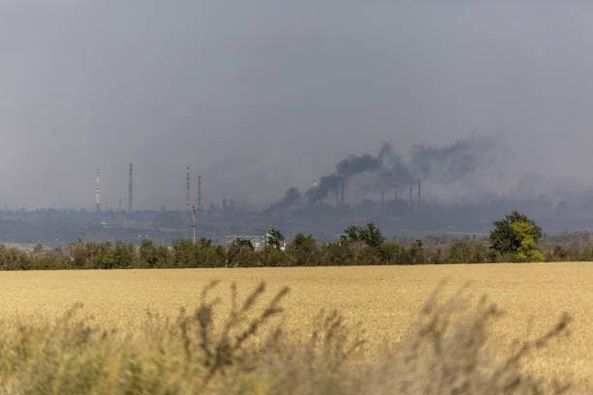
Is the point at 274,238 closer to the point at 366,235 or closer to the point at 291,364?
the point at 366,235

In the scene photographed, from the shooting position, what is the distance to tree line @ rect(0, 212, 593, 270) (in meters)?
61.9

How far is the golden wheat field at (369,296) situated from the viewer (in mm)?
17672

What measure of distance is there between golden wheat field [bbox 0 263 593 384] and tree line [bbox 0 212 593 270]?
10358 millimetres

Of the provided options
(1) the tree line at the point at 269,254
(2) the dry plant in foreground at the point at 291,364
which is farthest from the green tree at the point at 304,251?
(2) the dry plant in foreground at the point at 291,364

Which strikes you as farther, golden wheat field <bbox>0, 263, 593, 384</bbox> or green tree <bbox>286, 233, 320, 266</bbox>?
green tree <bbox>286, 233, 320, 266</bbox>

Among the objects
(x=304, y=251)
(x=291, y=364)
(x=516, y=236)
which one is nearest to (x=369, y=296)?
(x=291, y=364)

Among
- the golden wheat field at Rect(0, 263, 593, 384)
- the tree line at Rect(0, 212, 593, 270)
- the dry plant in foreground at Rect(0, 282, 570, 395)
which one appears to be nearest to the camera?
the dry plant in foreground at Rect(0, 282, 570, 395)

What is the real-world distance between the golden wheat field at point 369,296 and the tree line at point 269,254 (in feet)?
34.0

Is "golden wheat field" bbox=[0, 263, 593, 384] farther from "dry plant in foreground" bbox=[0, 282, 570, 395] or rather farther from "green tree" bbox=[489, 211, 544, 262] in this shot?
"green tree" bbox=[489, 211, 544, 262]

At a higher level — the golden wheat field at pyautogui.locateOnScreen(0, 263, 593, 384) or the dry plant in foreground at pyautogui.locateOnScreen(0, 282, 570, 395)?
the dry plant in foreground at pyautogui.locateOnScreen(0, 282, 570, 395)

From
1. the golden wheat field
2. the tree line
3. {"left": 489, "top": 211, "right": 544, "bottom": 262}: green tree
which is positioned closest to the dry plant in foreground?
the golden wheat field

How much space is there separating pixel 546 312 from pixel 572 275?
24.1 meters

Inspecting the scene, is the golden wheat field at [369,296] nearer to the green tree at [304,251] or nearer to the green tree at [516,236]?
the green tree at [304,251]

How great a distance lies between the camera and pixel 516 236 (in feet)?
261
